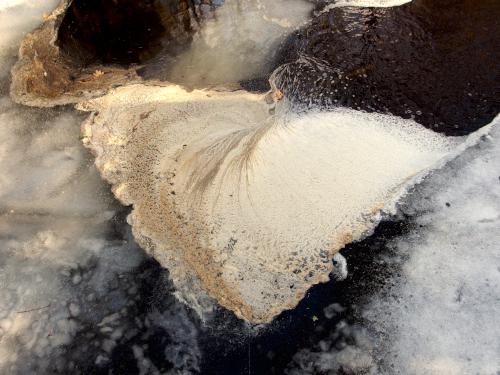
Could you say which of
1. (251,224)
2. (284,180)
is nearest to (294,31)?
(284,180)

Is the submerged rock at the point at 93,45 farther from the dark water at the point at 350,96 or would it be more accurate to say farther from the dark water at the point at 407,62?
the dark water at the point at 407,62

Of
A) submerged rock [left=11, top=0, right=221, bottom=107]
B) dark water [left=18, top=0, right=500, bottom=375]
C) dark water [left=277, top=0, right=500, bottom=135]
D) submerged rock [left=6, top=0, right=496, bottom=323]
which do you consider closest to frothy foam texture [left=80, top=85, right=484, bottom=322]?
submerged rock [left=6, top=0, right=496, bottom=323]

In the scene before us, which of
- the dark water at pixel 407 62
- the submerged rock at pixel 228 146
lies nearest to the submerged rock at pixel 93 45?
the submerged rock at pixel 228 146

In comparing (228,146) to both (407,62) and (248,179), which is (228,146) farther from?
(407,62)

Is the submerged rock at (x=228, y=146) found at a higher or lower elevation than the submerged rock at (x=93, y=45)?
lower

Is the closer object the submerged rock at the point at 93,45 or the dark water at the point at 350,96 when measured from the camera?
the dark water at the point at 350,96

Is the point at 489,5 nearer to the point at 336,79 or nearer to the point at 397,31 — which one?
the point at 397,31

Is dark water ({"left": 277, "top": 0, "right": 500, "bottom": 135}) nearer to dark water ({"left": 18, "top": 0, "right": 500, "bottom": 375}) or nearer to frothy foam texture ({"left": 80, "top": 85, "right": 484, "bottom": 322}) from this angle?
dark water ({"left": 18, "top": 0, "right": 500, "bottom": 375})
